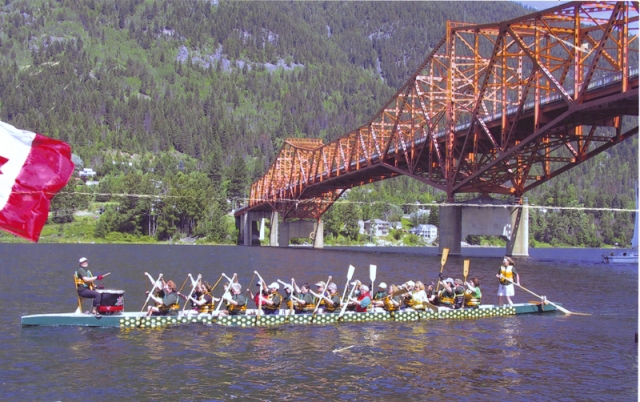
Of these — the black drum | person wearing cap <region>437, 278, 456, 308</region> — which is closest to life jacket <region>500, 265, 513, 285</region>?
person wearing cap <region>437, 278, 456, 308</region>

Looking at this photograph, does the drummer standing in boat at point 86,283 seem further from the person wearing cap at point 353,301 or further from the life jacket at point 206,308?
the person wearing cap at point 353,301

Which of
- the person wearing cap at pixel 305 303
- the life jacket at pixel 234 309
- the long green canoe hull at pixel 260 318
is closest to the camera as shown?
the long green canoe hull at pixel 260 318

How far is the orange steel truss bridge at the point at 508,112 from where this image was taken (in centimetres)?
5734

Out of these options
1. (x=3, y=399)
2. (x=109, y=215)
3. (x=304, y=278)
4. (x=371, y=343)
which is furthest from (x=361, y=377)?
(x=109, y=215)

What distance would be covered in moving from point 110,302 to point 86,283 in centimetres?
132

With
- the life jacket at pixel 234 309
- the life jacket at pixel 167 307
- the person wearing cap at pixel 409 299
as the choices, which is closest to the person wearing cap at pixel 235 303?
the life jacket at pixel 234 309

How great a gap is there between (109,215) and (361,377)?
12598cm

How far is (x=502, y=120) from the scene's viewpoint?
236ft

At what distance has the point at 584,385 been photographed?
2308 cm

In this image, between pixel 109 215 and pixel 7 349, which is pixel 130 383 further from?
pixel 109 215

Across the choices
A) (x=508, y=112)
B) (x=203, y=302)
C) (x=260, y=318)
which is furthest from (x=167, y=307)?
(x=508, y=112)

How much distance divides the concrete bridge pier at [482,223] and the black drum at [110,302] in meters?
56.8

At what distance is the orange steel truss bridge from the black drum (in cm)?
3565

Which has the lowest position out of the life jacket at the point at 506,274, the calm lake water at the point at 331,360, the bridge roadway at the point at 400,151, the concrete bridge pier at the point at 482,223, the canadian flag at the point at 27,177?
the calm lake water at the point at 331,360
